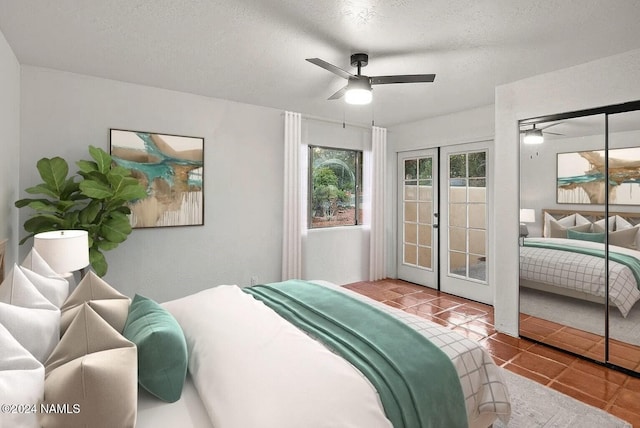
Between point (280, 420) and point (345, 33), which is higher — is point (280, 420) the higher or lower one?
the lower one

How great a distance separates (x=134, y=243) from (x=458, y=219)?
4.08 metres

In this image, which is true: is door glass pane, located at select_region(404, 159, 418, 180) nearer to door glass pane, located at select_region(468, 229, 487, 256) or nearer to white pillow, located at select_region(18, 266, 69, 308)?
door glass pane, located at select_region(468, 229, 487, 256)

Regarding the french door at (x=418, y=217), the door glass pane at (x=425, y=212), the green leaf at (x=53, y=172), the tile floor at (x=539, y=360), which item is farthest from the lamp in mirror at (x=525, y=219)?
the green leaf at (x=53, y=172)

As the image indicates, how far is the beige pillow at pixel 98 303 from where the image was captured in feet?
4.96

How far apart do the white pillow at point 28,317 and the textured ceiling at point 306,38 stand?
1.71m

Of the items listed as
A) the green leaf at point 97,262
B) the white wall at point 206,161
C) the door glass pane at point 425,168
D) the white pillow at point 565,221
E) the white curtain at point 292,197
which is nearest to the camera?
the green leaf at point 97,262

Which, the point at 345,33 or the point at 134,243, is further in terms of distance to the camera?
the point at 134,243

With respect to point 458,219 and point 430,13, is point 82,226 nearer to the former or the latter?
point 430,13

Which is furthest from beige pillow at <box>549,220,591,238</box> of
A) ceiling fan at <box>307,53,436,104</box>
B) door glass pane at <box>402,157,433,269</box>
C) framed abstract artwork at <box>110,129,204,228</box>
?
framed abstract artwork at <box>110,129,204,228</box>

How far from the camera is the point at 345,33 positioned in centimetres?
234

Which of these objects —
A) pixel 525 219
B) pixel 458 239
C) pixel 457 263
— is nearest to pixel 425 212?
pixel 458 239

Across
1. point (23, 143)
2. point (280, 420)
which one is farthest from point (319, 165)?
point (280, 420)

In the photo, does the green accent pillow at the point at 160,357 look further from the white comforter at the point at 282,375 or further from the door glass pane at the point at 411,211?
the door glass pane at the point at 411,211

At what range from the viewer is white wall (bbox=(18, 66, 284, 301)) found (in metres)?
3.07
